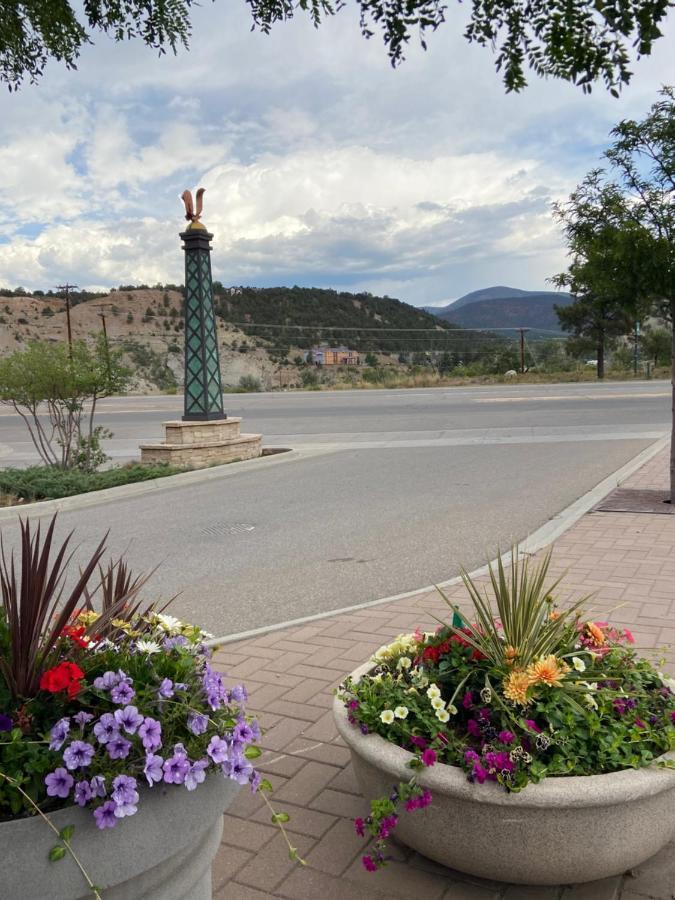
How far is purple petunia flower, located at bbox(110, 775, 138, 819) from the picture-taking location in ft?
5.81

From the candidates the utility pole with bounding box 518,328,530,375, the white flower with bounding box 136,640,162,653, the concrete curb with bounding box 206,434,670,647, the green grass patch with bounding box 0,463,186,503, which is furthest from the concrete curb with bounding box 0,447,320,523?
the utility pole with bounding box 518,328,530,375

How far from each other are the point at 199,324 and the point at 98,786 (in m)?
12.3

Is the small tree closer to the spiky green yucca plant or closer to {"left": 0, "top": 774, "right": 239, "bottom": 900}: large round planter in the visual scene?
the spiky green yucca plant

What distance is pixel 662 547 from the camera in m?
6.85

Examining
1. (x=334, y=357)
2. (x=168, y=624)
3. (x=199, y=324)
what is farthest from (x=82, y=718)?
(x=334, y=357)

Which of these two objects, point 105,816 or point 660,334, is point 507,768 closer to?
point 105,816

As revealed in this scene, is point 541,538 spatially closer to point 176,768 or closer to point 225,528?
point 225,528

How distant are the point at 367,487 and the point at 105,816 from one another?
922cm

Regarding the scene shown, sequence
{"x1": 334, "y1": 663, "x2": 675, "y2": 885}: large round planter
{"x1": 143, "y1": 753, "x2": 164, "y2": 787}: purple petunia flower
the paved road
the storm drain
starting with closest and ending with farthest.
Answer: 1. {"x1": 143, "y1": 753, "x2": 164, "y2": 787}: purple petunia flower
2. {"x1": 334, "y1": 663, "x2": 675, "y2": 885}: large round planter
3. the paved road
4. the storm drain

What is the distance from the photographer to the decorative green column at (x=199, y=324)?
538 inches

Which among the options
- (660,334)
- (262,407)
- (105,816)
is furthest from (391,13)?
(660,334)

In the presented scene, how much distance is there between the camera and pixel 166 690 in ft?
6.77

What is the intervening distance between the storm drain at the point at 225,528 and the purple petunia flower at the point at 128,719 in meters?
6.38

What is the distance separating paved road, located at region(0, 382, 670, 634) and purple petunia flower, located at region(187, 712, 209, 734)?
127 inches
